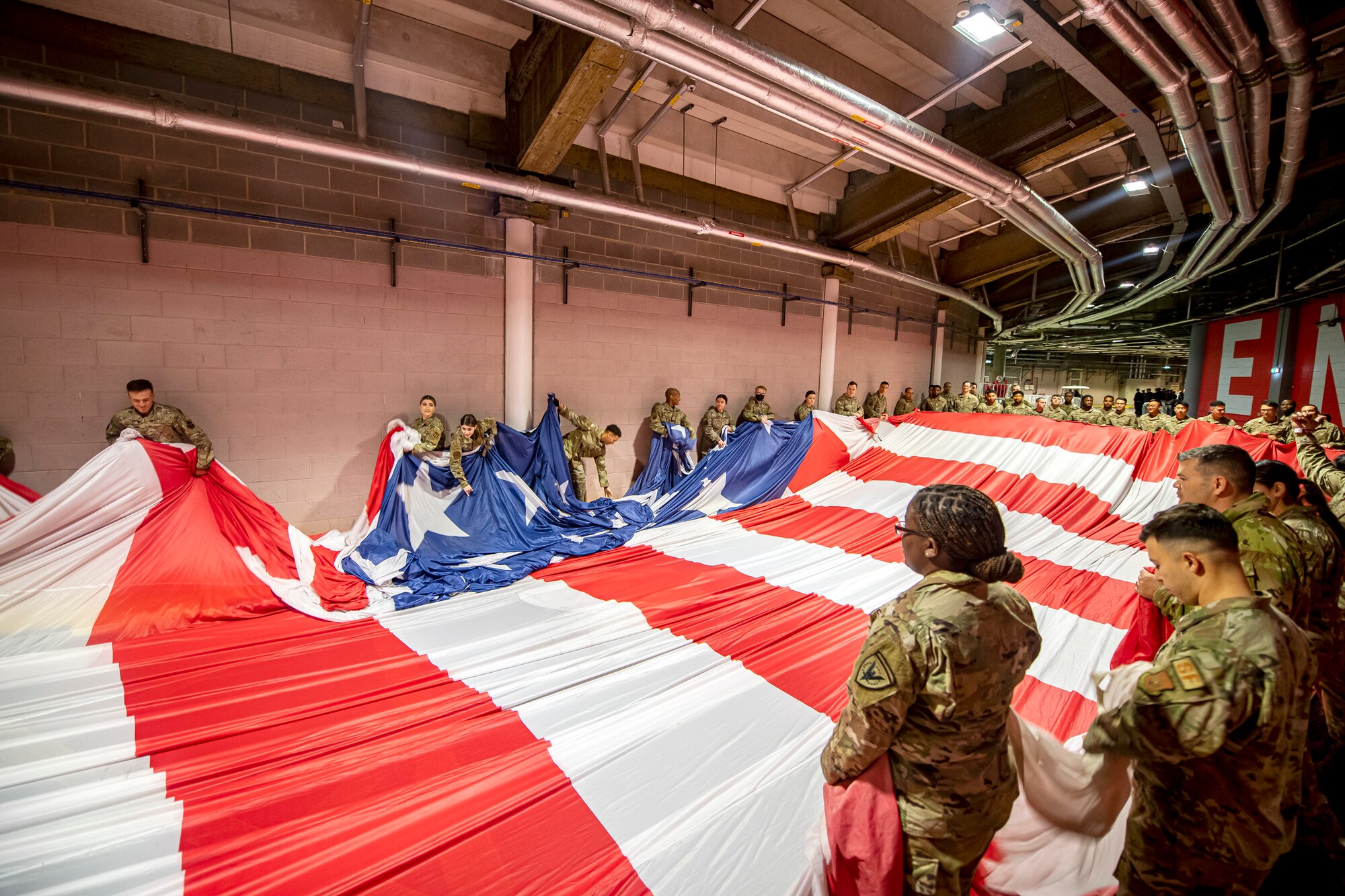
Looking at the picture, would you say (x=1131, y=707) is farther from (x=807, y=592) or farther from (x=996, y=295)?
(x=996, y=295)

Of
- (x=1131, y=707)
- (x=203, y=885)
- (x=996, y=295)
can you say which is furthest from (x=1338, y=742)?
(x=996, y=295)

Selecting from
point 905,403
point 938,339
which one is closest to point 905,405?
point 905,403

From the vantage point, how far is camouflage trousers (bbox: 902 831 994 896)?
1.09 m

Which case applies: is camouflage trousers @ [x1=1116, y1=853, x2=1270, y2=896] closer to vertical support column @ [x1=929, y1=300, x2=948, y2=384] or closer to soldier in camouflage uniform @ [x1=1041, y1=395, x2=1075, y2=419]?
soldier in camouflage uniform @ [x1=1041, y1=395, x2=1075, y2=419]

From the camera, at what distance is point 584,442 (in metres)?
5.49

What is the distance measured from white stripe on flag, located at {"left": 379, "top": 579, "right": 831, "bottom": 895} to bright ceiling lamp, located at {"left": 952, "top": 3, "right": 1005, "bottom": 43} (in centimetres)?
344

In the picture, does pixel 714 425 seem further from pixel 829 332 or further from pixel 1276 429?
pixel 1276 429

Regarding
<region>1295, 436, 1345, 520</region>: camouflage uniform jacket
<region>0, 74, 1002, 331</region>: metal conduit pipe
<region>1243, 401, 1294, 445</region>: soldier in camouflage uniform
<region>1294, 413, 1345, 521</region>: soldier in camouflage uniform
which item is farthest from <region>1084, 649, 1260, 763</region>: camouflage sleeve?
<region>1243, 401, 1294, 445</region>: soldier in camouflage uniform

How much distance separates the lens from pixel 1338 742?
1.96 metres

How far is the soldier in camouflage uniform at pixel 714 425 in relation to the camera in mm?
6656

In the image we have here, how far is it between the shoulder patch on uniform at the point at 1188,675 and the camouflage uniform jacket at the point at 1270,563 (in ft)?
2.06

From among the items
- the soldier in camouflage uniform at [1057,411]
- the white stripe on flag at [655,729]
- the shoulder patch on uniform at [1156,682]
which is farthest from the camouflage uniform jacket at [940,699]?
the soldier in camouflage uniform at [1057,411]

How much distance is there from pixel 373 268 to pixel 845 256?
16.5 ft

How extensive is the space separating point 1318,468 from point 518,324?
5994mm
